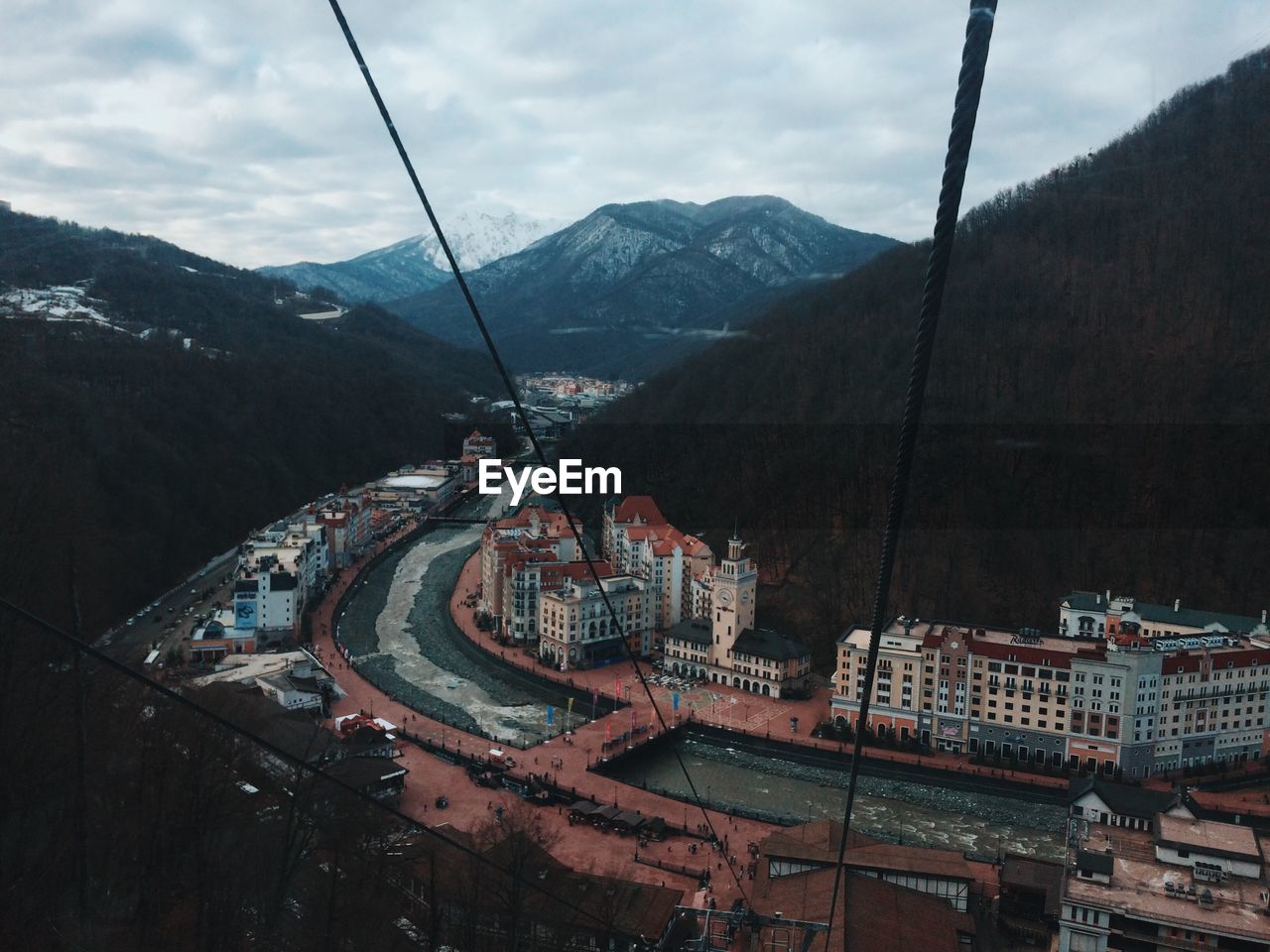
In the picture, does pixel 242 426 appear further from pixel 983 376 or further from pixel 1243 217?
pixel 1243 217

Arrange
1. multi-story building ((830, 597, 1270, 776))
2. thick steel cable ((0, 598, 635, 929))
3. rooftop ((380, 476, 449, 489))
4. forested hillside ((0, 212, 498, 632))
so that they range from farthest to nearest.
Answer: rooftop ((380, 476, 449, 489)) < forested hillside ((0, 212, 498, 632)) < multi-story building ((830, 597, 1270, 776)) < thick steel cable ((0, 598, 635, 929))

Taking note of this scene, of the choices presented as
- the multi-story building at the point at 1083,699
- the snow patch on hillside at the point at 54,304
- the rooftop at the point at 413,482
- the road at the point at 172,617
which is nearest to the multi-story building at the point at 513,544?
the road at the point at 172,617

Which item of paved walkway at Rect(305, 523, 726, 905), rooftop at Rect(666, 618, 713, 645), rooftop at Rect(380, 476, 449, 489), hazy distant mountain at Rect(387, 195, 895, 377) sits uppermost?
hazy distant mountain at Rect(387, 195, 895, 377)

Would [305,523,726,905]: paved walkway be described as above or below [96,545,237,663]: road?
below

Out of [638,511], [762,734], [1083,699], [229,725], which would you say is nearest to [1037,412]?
[638,511]

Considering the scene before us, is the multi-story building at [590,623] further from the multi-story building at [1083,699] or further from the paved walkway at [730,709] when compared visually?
the multi-story building at [1083,699]

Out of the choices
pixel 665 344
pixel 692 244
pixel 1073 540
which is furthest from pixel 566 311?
pixel 1073 540

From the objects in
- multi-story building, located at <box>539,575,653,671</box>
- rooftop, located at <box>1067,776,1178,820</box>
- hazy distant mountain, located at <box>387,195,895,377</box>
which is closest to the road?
multi-story building, located at <box>539,575,653,671</box>

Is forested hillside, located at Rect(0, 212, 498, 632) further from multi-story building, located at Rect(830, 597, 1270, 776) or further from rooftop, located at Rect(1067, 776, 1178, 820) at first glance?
multi-story building, located at Rect(830, 597, 1270, 776)

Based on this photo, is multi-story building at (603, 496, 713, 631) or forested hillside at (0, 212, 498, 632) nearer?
forested hillside at (0, 212, 498, 632)
